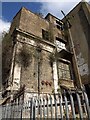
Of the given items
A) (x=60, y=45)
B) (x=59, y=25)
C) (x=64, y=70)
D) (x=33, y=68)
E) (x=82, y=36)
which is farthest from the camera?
(x=59, y=25)

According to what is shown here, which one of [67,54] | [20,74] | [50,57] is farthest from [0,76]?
[67,54]

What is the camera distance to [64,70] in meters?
14.4

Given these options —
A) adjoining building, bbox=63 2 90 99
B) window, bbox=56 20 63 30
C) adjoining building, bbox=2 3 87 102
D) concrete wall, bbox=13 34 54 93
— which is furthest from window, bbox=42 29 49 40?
window, bbox=56 20 63 30

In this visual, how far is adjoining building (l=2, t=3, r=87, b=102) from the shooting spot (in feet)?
34.3

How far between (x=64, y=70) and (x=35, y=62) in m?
3.46

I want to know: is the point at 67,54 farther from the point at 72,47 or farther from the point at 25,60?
the point at 25,60

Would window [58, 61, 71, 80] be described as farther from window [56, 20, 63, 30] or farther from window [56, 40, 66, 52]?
window [56, 20, 63, 30]

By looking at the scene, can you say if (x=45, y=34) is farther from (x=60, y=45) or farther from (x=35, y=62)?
(x=35, y=62)

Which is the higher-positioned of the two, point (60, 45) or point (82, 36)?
point (82, 36)

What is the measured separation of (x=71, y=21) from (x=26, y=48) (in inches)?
358

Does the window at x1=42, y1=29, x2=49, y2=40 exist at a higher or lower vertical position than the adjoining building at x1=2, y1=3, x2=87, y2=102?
higher

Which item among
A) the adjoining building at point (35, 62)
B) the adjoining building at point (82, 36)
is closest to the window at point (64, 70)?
the adjoining building at point (35, 62)

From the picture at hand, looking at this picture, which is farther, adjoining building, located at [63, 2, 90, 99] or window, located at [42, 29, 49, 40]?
window, located at [42, 29, 49, 40]

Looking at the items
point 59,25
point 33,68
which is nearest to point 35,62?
point 33,68
